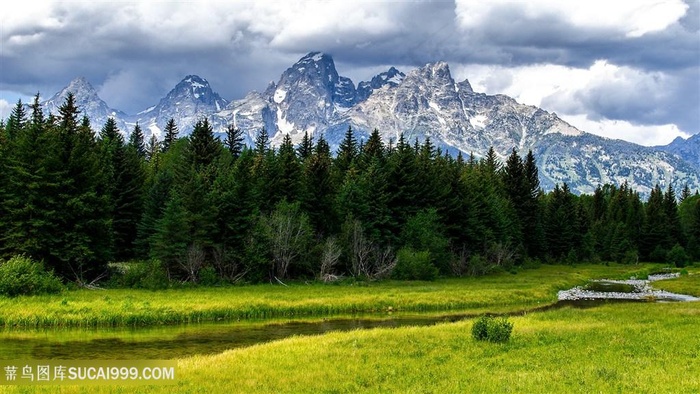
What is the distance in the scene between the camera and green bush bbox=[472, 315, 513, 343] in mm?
27500

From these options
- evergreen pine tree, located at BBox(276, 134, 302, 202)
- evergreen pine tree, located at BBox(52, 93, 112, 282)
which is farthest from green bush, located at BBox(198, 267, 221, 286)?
evergreen pine tree, located at BBox(276, 134, 302, 202)

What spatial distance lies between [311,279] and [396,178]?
21403 millimetres

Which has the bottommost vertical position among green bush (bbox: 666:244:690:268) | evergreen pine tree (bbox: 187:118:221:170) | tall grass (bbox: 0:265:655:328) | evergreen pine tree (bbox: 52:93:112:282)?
green bush (bbox: 666:244:690:268)

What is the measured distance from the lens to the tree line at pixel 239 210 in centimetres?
5197

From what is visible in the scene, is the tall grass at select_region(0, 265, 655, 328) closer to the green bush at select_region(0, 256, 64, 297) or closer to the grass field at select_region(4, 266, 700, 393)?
the green bush at select_region(0, 256, 64, 297)

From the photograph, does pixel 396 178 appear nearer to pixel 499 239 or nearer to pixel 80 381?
pixel 499 239

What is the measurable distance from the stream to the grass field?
418 centimetres

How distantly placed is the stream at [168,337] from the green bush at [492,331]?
11350 millimetres

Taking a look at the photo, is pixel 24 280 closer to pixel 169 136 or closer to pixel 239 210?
pixel 239 210

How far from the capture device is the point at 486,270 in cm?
8325

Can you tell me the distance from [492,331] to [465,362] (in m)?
5.59

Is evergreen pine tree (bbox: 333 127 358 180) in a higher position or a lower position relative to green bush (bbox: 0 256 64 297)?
higher

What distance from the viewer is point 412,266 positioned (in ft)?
227

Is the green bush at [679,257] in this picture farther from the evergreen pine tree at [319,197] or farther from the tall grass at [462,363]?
the tall grass at [462,363]
